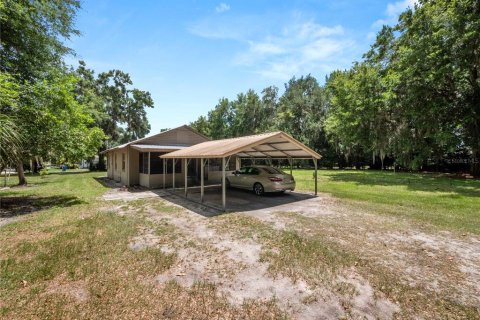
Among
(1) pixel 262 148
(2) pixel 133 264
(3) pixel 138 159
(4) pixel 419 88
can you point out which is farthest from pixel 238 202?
(4) pixel 419 88

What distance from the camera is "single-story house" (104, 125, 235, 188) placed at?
1436 centimetres

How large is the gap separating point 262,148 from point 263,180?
1962mm

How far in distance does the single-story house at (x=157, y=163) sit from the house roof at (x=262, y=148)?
321 centimetres

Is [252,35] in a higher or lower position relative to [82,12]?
lower

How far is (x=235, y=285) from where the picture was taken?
373 cm

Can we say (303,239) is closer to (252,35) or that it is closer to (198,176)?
(252,35)

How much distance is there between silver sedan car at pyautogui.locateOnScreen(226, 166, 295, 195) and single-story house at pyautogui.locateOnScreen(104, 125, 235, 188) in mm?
4208

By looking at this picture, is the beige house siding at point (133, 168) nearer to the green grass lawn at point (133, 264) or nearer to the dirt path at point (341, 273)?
the green grass lawn at point (133, 264)

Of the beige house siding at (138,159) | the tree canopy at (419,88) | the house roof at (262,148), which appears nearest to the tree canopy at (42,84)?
the beige house siding at (138,159)

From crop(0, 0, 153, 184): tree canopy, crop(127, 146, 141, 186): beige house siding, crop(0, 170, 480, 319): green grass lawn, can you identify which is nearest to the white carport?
crop(0, 170, 480, 319): green grass lawn

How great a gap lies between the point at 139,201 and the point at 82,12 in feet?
30.1

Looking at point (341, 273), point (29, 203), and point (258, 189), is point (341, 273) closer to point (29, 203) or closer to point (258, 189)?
point (258, 189)

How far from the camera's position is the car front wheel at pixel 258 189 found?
1143cm

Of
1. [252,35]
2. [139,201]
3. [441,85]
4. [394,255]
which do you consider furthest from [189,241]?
[441,85]
